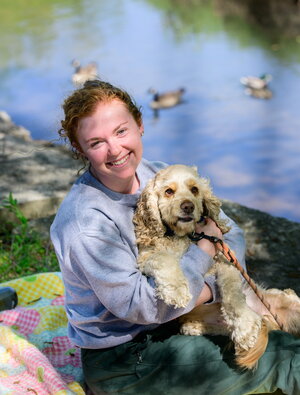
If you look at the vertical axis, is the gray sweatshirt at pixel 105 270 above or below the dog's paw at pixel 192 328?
above

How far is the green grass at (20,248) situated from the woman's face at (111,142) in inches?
86.4

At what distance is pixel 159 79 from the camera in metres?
11.0

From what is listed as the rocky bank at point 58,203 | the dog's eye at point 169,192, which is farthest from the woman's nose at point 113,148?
the rocky bank at point 58,203

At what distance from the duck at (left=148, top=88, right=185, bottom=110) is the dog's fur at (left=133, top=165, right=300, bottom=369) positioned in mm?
6584

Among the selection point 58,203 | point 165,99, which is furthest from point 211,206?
point 165,99

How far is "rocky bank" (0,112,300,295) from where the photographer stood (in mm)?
4484

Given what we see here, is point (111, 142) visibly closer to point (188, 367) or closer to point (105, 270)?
point (105, 270)

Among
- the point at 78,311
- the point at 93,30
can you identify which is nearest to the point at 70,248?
the point at 78,311

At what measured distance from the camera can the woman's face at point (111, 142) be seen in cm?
264

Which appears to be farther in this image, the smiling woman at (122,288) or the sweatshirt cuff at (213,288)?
the sweatshirt cuff at (213,288)

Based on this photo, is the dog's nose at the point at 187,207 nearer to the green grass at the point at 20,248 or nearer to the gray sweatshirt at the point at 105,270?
the gray sweatshirt at the point at 105,270

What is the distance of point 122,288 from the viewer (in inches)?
95.1

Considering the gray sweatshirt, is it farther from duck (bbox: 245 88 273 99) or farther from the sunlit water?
duck (bbox: 245 88 273 99)

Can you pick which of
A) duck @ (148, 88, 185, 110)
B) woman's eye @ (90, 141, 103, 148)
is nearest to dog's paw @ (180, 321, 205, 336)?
woman's eye @ (90, 141, 103, 148)
